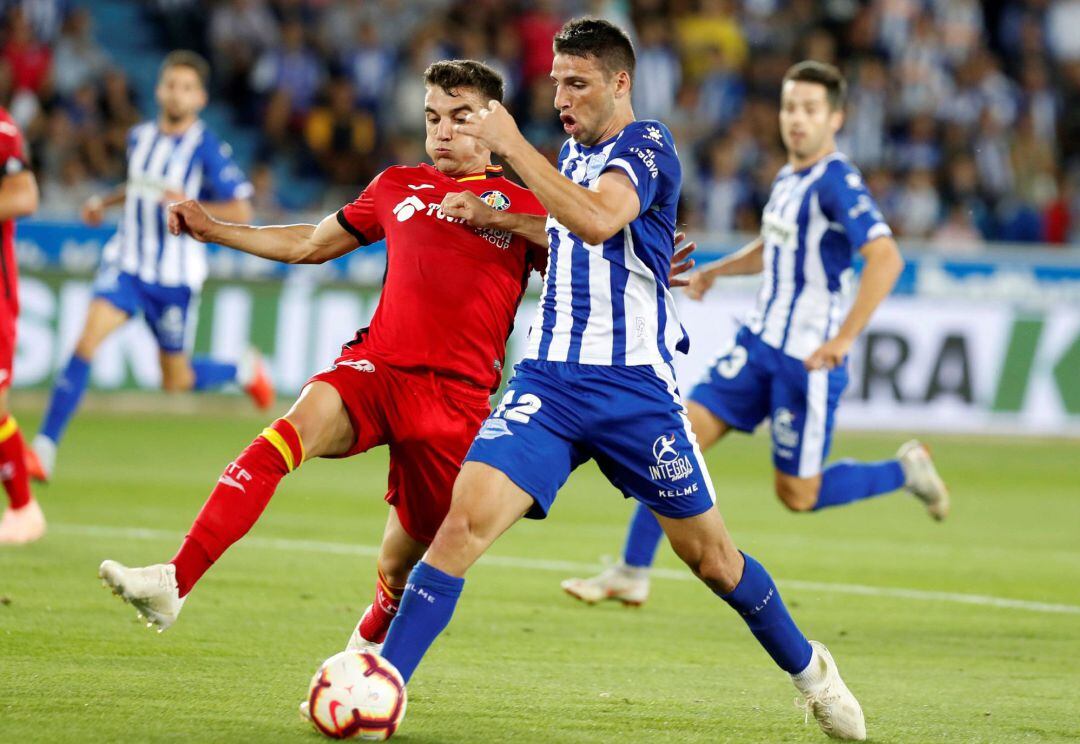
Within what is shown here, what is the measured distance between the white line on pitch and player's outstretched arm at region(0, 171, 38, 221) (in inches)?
85.5

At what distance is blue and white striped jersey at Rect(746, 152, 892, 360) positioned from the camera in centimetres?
823

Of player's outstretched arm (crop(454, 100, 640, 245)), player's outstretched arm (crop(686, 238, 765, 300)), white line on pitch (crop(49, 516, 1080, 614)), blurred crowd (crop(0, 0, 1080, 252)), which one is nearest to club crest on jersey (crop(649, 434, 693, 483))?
player's outstretched arm (crop(454, 100, 640, 245))

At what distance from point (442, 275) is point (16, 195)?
299 centimetres

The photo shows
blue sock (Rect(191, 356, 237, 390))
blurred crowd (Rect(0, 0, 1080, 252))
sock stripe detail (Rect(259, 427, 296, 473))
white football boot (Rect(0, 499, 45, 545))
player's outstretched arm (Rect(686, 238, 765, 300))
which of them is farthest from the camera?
blurred crowd (Rect(0, 0, 1080, 252))

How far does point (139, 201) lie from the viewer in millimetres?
11812

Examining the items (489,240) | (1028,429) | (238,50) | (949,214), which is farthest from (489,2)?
(489,240)

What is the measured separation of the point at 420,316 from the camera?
5820mm

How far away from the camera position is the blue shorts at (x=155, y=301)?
11508 millimetres

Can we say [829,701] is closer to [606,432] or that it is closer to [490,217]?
[606,432]

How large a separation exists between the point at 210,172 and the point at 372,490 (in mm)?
2583

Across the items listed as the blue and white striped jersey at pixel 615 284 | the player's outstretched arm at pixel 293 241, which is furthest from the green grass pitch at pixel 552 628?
the player's outstretched arm at pixel 293 241

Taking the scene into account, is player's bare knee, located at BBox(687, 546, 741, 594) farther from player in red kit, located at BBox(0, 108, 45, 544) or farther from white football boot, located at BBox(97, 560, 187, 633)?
player in red kit, located at BBox(0, 108, 45, 544)

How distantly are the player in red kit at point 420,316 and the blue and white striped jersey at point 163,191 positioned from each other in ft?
19.0

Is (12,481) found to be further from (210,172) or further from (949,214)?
(949,214)
